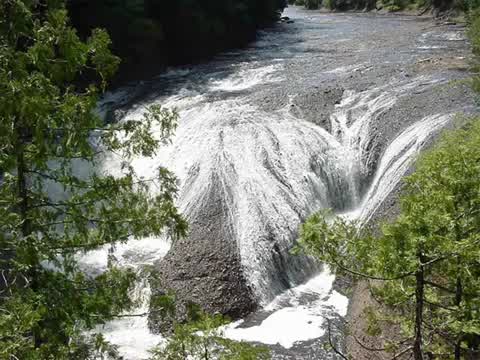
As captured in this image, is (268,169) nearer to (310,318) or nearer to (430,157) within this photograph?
(310,318)

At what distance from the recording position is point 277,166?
15219 millimetres

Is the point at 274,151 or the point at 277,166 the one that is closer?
the point at 277,166

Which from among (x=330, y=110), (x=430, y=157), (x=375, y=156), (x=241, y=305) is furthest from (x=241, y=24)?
(x=430, y=157)

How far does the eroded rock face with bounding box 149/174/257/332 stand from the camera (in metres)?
11.3

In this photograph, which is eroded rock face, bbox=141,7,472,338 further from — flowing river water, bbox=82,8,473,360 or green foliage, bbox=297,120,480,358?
green foliage, bbox=297,120,480,358

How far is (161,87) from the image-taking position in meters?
25.0

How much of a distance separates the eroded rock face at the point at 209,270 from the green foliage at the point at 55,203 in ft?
17.8

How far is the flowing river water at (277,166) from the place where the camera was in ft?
37.5

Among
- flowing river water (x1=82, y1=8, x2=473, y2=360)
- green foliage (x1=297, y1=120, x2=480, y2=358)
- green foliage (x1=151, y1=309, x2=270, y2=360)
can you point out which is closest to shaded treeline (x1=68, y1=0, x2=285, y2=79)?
flowing river water (x1=82, y1=8, x2=473, y2=360)

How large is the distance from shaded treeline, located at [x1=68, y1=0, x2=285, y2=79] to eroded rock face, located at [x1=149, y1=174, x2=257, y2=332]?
15.4 meters

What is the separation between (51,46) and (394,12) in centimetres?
5242

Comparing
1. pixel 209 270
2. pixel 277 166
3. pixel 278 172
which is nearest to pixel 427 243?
pixel 209 270

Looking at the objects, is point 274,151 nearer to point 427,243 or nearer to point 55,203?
point 55,203

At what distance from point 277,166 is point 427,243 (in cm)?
1087
